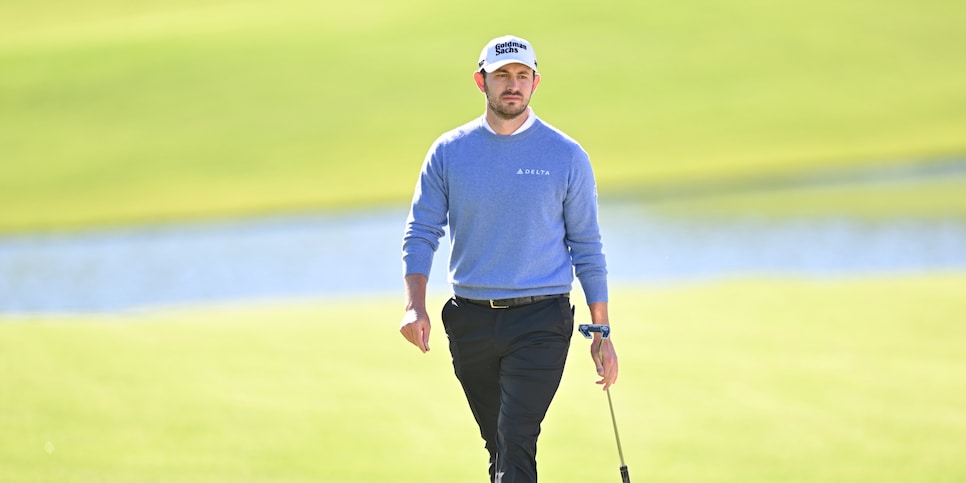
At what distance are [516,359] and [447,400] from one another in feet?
9.99

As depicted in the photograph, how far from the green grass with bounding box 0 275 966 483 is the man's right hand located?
6.17 ft

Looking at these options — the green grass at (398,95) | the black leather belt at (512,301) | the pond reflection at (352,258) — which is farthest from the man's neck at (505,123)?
the green grass at (398,95)

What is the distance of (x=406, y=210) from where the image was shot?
84.7ft

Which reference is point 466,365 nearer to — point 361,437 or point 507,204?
point 507,204

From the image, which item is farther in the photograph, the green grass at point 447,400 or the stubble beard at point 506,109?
the green grass at point 447,400

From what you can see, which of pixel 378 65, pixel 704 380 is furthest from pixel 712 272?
pixel 378 65

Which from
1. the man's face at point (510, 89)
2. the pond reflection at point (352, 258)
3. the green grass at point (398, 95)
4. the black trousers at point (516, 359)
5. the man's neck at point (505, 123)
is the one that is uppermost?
the green grass at point (398, 95)

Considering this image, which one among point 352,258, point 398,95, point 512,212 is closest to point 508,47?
point 512,212

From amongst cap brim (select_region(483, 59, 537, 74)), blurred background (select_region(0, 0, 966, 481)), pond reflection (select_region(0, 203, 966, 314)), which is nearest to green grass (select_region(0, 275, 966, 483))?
blurred background (select_region(0, 0, 966, 481))

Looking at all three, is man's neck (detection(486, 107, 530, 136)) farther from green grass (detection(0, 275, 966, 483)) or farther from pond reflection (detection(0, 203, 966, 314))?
pond reflection (detection(0, 203, 966, 314))

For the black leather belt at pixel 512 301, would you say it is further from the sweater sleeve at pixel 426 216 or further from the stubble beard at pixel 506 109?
the stubble beard at pixel 506 109

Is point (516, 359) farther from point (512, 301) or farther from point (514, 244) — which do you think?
point (514, 244)

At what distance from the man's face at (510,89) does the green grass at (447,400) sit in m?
2.32

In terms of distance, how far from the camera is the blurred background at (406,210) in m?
6.99
